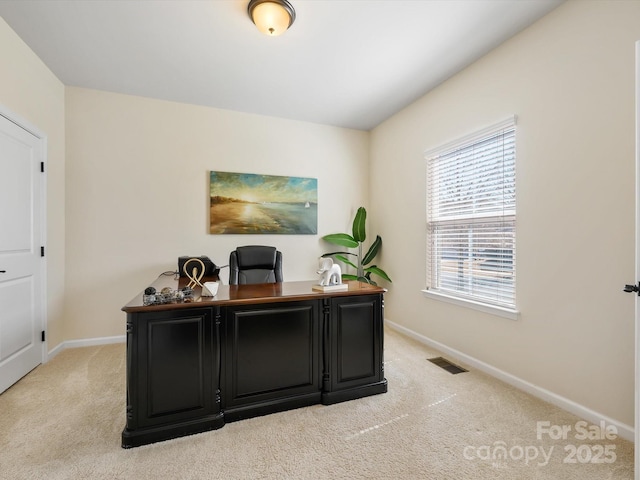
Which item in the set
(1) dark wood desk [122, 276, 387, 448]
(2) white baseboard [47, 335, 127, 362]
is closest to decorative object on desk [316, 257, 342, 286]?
(1) dark wood desk [122, 276, 387, 448]

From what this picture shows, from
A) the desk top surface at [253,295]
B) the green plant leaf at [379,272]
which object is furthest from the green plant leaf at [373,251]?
the desk top surface at [253,295]

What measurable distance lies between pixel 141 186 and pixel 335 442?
3.33 meters

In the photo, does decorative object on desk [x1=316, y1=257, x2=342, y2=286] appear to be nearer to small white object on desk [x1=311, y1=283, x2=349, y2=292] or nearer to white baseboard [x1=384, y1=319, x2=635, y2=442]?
small white object on desk [x1=311, y1=283, x2=349, y2=292]

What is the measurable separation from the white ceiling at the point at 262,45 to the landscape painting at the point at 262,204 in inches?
38.4

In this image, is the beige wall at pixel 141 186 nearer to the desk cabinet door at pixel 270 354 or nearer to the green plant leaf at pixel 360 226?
the green plant leaf at pixel 360 226

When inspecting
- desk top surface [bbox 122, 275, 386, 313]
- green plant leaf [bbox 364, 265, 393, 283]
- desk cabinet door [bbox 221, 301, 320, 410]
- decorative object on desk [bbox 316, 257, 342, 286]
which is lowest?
desk cabinet door [bbox 221, 301, 320, 410]

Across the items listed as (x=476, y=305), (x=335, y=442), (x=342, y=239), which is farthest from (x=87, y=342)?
(x=476, y=305)

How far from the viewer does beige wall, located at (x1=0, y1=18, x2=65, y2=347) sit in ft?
8.01

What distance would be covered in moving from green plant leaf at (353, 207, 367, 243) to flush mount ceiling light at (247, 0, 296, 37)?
2.57m

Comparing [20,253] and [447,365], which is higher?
[20,253]

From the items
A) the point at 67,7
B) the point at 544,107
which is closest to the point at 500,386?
the point at 544,107

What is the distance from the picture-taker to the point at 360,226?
436 centimetres

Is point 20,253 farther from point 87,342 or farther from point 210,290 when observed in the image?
point 210,290

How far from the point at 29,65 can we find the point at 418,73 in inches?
140
